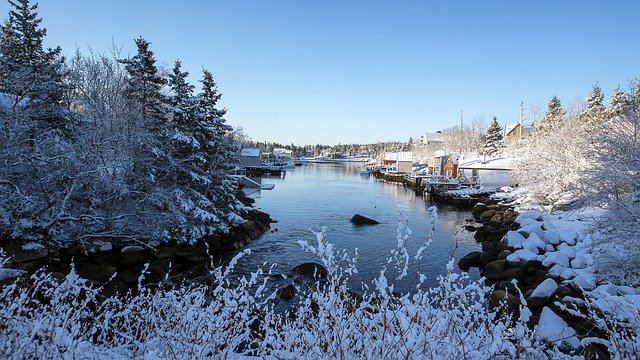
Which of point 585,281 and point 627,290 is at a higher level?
point 627,290

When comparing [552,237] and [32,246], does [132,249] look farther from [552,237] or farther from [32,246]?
[552,237]

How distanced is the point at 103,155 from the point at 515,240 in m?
20.3

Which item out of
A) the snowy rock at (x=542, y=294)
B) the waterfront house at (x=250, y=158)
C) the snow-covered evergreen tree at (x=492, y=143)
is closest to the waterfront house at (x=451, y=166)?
the snow-covered evergreen tree at (x=492, y=143)

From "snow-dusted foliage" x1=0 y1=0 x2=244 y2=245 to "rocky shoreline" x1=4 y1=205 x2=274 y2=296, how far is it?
0.52 meters

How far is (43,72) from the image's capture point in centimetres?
2228

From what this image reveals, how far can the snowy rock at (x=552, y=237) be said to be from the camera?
58.6 ft

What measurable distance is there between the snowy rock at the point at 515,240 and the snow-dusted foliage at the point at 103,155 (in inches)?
582

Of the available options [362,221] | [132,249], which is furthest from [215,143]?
[362,221]

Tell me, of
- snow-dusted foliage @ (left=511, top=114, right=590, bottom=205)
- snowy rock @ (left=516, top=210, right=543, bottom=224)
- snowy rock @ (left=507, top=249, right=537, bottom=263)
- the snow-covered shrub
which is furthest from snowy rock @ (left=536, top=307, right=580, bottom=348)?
snow-dusted foliage @ (left=511, top=114, right=590, bottom=205)

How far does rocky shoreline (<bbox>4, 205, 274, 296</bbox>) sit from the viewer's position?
522 inches

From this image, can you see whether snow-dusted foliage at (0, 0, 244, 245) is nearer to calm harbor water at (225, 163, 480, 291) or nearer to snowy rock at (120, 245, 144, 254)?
snowy rock at (120, 245, 144, 254)

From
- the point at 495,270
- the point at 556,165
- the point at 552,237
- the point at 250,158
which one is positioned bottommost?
the point at 495,270

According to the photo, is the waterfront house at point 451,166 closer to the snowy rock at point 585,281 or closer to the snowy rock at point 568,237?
the snowy rock at point 568,237

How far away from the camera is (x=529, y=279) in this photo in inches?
586
